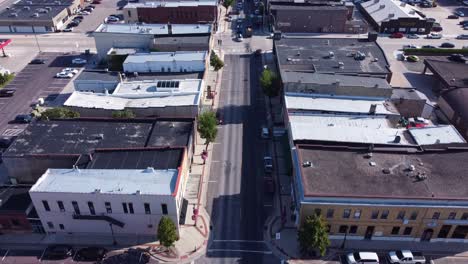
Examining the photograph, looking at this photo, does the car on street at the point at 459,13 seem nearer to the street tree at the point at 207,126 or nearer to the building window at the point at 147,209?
the street tree at the point at 207,126

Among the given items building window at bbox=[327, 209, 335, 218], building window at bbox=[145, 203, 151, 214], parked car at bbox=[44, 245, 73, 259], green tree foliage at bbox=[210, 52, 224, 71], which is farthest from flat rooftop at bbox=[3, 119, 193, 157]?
green tree foliage at bbox=[210, 52, 224, 71]

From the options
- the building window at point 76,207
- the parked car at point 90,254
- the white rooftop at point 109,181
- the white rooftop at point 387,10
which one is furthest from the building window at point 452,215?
the white rooftop at point 387,10

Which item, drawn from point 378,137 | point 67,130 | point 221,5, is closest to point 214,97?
point 67,130

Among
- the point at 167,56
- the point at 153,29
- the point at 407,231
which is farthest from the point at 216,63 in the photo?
the point at 407,231

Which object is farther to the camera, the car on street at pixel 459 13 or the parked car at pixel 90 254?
the car on street at pixel 459 13

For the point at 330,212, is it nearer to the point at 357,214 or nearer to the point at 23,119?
the point at 357,214

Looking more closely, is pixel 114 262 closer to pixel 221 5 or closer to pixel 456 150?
pixel 456 150

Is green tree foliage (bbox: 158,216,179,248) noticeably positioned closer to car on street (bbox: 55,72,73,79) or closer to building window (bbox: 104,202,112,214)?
building window (bbox: 104,202,112,214)
